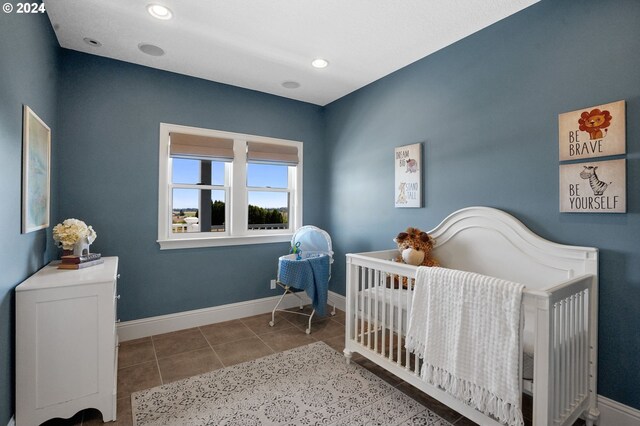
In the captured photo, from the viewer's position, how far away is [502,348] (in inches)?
58.4

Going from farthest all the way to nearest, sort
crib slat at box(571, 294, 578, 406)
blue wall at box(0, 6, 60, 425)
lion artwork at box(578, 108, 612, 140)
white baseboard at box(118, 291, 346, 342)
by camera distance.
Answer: white baseboard at box(118, 291, 346, 342), lion artwork at box(578, 108, 612, 140), crib slat at box(571, 294, 578, 406), blue wall at box(0, 6, 60, 425)

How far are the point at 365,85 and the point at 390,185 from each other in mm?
1200

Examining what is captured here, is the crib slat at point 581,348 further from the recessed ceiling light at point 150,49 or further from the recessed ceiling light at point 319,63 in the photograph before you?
the recessed ceiling light at point 150,49

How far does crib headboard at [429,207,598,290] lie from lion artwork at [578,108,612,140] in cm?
66

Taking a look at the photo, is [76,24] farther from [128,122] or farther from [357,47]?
[357,47]

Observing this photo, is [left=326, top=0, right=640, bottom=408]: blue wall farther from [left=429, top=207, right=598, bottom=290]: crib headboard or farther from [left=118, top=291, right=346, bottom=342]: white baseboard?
[left=118, top=291, right=346, bottom=342]: white baseboard

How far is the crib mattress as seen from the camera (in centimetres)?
169

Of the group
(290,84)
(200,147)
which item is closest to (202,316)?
(200,147)

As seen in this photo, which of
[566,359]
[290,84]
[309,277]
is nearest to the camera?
[566,359]

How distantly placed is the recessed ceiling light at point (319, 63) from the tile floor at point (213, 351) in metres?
2.64

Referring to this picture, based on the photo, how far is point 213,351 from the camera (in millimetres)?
2746

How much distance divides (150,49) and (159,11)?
63cm

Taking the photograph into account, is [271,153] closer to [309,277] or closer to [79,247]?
[309,277]

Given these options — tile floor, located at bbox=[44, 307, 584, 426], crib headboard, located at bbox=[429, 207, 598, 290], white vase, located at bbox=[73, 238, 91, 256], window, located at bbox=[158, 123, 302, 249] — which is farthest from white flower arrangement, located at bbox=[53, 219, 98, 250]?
crib headboard, located at bbox=[429, 207, 598, 290]
